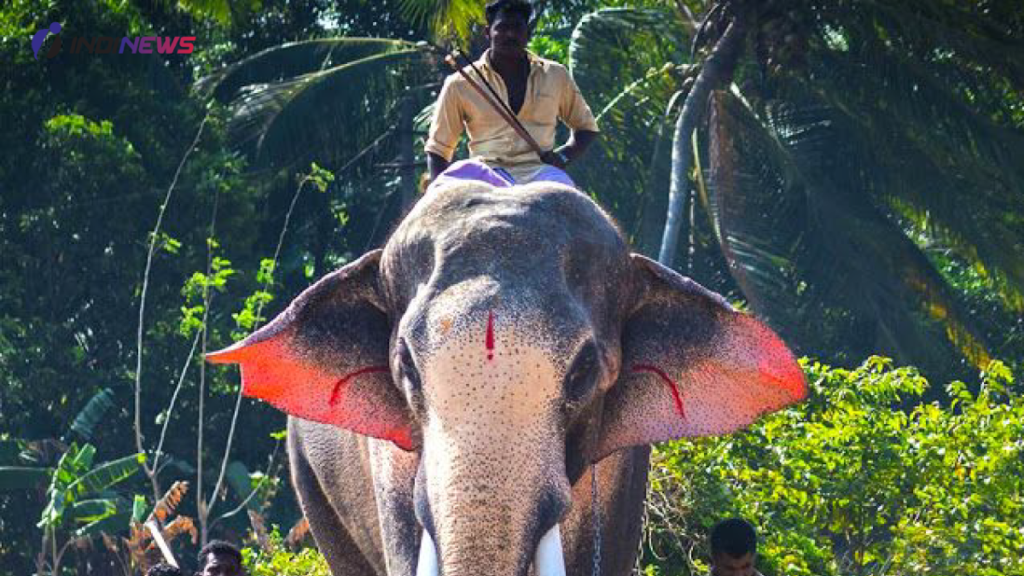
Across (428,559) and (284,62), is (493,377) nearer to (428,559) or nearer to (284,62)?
(428,559)

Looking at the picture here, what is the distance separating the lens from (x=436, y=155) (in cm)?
736

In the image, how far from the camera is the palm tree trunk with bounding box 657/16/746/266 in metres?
17.0

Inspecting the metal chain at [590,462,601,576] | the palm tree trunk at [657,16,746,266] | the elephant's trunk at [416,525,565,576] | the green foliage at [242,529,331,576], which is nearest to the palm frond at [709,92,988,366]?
the palm tree trunk at [657,16,746,266]

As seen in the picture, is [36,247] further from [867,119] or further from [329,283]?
[329,283]

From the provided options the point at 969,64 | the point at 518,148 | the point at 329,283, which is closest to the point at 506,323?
the point at 329,283

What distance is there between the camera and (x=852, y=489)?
9.73 meters

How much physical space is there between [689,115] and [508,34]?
10.8 metres

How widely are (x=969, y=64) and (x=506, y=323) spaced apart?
43.5 feet

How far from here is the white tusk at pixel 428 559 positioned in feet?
18.3

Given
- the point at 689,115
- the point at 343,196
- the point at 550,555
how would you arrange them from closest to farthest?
1. the point at 550,555
2. the point at 689,115
3. the point at 343,196

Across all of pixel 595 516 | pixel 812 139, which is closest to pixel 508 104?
pixel 595 516

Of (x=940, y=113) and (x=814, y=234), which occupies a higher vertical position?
(x=940, y=113)

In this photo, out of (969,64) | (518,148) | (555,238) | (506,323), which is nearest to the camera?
(506,323)

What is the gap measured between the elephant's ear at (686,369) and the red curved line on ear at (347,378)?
636 millimetres
